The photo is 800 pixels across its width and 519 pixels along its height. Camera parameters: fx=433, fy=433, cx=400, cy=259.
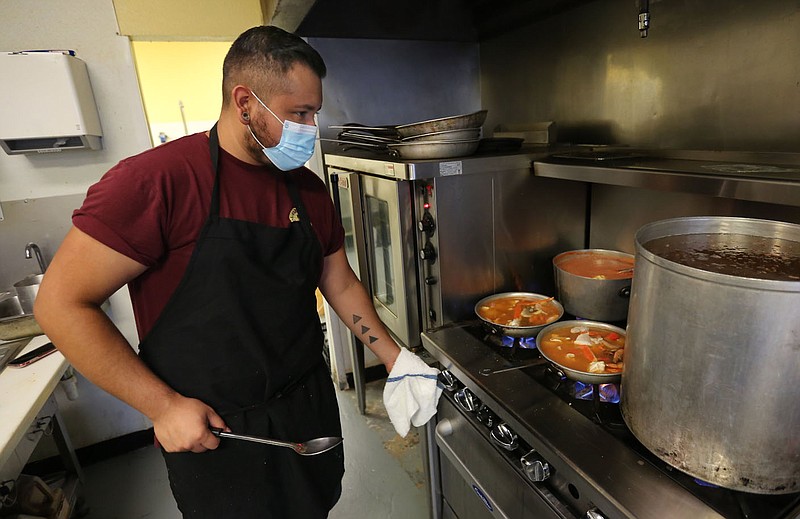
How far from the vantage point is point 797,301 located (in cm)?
59

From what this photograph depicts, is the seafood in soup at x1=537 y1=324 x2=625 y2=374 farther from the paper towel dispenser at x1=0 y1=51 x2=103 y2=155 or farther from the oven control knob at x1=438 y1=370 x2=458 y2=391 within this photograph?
the paper towel dispenser at x1=0 y1=51 x2=103 y2=155

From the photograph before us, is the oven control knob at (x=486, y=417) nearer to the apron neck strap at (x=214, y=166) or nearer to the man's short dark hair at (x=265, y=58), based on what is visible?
the apron neck strap at (x=214, y=166)

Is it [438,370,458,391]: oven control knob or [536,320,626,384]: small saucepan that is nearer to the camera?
[536,320,626,384]: small saucepan

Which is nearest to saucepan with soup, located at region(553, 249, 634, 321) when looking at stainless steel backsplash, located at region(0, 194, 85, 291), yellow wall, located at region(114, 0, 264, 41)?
yellow wall, located at region(114, 0, 264, 41)

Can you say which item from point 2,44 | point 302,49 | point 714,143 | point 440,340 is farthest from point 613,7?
point 2,44

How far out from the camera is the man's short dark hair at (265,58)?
0.94m

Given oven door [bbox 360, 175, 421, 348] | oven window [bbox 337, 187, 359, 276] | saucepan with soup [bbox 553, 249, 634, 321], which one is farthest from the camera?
oven window [bbox 337, 187, 359, 276]

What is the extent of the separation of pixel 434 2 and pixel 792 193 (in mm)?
1661

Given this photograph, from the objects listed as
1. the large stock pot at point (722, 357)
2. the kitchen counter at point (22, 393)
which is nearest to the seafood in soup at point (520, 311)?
the large stock pot at point (722, 357)

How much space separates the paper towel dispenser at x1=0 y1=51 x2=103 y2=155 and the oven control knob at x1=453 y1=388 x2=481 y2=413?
73.8 inches

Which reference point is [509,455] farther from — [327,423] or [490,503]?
[327,423]

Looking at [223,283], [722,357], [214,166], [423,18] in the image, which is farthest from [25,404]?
[423,18]

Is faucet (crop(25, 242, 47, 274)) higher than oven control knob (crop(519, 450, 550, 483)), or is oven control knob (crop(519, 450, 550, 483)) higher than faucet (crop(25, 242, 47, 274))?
faucet (crop(25, 242, 47, 274))

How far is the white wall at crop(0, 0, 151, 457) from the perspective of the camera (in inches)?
73.8
